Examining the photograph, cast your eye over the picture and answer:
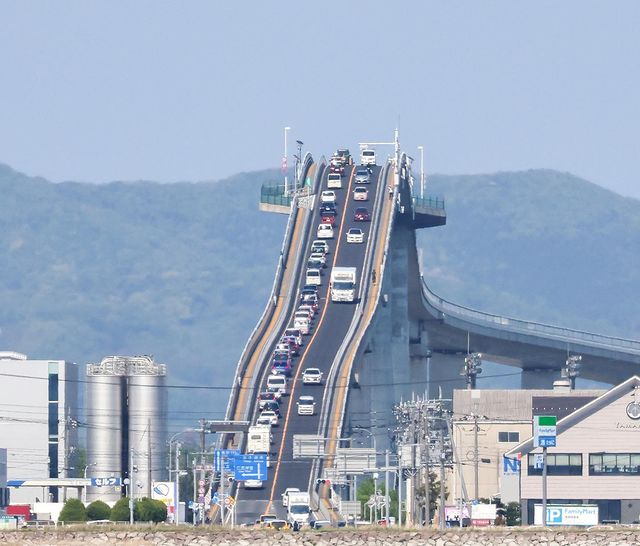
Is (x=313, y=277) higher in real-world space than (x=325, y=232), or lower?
lower

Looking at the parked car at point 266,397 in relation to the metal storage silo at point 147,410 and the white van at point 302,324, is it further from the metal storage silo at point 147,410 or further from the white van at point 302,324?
the metal storage silo at point 147,410

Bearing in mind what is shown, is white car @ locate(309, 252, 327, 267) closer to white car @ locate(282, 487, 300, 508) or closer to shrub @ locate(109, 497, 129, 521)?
white car @ locate(282, 487, 300, 508)

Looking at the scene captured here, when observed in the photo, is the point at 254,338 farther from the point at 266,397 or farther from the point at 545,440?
the point at 545,440

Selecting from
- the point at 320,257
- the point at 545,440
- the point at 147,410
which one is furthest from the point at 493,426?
the point at 545,440

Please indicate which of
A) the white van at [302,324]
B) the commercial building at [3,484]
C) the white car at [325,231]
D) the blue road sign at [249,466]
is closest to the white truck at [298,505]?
the blue road sign at [249,466]

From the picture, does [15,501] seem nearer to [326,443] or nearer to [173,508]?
[326,443]

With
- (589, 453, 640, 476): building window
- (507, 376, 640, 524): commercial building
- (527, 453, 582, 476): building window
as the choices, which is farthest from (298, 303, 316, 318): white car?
(589, 453, 640, 476): building window
